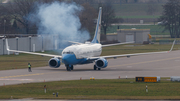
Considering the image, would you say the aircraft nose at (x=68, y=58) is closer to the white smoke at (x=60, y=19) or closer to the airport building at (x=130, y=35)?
the white smoke at (x=60, y=19)

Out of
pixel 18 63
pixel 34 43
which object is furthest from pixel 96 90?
Answer: pixel 34 43

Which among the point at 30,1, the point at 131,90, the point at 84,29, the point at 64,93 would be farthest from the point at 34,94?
the point at 30,1

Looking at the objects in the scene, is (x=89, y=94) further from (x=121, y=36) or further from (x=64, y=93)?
(x=121, y=36)

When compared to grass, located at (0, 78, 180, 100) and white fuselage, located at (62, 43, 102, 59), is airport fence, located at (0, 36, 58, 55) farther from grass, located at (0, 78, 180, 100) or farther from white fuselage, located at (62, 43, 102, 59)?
grass, located at (0, 78, 180, 100)

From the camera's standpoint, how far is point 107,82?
3781cm

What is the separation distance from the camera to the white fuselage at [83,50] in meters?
50.4

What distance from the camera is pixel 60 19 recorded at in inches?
3155

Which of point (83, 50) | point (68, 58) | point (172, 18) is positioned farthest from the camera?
point (172, 18)

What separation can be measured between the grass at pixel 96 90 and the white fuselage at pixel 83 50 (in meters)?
13.3

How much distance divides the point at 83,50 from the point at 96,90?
20.8 m

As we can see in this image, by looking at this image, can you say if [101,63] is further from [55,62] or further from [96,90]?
[96,90]

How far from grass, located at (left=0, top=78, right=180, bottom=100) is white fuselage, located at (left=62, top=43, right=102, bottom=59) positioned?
43.7 ft

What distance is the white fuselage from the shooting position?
165 feet

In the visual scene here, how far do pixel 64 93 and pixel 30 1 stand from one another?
8104 centimetres
